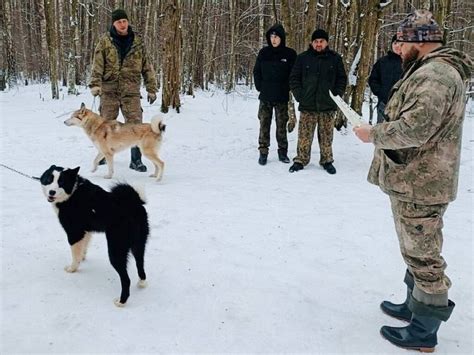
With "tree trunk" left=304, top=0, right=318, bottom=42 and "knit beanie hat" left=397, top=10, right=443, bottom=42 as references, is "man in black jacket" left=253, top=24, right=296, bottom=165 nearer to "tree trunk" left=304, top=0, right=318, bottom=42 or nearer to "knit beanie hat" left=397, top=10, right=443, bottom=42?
"tree trunk" left=304, top=0, right=318, bottom=42

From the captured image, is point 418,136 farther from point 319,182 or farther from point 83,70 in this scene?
point 83,70

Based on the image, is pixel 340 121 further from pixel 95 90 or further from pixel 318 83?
pixel 95 90

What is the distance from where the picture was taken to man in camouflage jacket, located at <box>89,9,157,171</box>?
6.29m

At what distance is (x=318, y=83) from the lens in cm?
653

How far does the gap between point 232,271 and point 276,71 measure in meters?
4.31

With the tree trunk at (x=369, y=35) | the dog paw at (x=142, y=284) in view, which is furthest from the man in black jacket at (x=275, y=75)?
the dog paw at (x=142, y=284)

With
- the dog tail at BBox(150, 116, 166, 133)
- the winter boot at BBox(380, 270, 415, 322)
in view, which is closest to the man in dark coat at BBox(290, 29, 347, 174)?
the dog tail at BBox(150, 116, 166, 133)

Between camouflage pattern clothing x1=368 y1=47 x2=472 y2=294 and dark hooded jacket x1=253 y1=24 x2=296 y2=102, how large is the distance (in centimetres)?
446

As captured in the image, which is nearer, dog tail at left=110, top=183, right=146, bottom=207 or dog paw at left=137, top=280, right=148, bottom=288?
dog tail at left=110, top=183, right=146, bottom=207

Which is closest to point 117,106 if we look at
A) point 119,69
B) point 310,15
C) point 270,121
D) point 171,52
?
point 119,69

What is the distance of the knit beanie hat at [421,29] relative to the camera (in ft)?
7.59

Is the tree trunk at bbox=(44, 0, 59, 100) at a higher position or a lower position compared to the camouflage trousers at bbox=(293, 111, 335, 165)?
higher

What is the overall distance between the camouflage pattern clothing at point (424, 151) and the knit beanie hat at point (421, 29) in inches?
3.5

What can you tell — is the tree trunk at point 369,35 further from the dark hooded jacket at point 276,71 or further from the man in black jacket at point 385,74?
the dark hooded jacket at point 276,71
